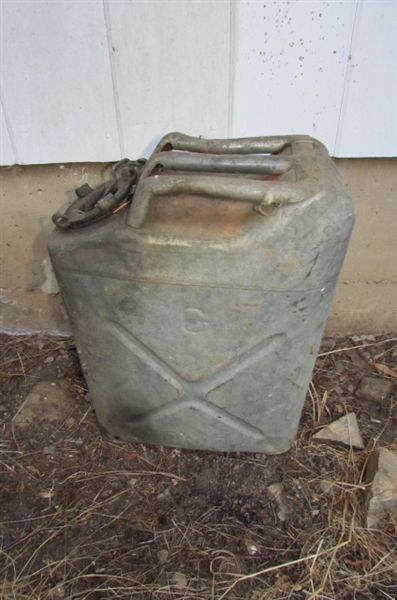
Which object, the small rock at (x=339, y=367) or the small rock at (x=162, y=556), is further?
the small rock at (x=339, y=367)

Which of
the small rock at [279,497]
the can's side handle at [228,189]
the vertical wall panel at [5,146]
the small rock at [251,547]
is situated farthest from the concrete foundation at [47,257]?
the small rock at [251,547]

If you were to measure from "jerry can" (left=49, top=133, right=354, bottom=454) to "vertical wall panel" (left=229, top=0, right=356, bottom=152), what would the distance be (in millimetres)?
277

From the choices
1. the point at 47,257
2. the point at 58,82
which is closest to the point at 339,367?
the point at 47,257

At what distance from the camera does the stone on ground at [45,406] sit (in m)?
1.52

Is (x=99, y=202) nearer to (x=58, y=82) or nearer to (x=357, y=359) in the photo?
(x=58, y=82)

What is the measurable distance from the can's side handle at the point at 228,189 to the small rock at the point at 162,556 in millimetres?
846

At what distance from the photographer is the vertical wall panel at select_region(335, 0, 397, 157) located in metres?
1.25

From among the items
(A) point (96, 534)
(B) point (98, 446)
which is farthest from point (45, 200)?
(A) point (96, 534)

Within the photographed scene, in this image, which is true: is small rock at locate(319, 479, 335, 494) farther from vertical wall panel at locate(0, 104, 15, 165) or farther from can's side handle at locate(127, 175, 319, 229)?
vertical wall panel at locate(0, 104, 15, 165)

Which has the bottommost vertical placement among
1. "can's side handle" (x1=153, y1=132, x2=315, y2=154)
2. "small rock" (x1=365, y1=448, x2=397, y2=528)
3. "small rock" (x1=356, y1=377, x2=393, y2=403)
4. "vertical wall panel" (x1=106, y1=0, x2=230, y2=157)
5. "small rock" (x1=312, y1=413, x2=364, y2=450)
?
"small rock" (x1=356, y1=377, x2=393, y2=403)

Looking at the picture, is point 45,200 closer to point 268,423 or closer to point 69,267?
point 69,267

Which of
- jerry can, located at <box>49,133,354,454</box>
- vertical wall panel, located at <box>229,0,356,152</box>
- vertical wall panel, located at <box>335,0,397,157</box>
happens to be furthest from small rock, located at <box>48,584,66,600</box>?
vertical wall panel, located at <box>335,0,397,157</box>

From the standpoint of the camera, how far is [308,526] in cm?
124

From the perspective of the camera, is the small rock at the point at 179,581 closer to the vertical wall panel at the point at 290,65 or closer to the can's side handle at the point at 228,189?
the can's side handle at the point at 228,189
